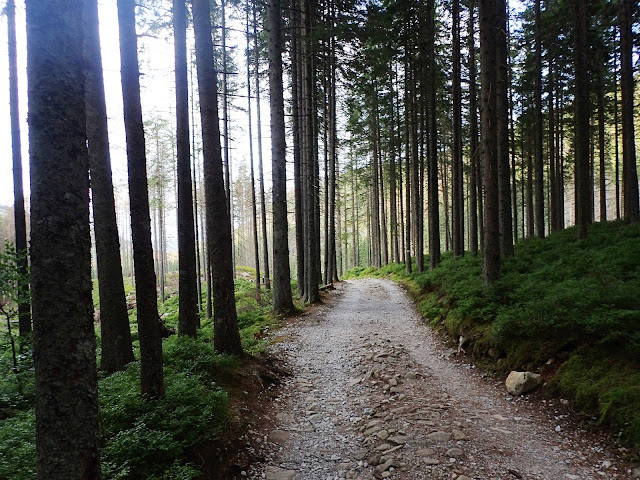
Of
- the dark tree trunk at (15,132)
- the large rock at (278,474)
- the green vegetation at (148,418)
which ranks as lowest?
the large rock at (278,474)

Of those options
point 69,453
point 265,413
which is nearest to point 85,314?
point 69,453

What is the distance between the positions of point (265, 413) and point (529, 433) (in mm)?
3613

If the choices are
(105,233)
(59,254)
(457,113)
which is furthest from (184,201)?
(457,113)

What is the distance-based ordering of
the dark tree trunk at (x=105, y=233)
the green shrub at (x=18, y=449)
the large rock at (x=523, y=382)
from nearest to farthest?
the green shrub at (x=18, y=449) < the large rock at (x=523, y=382) < the dark tree trunk at (x=105, y=233)

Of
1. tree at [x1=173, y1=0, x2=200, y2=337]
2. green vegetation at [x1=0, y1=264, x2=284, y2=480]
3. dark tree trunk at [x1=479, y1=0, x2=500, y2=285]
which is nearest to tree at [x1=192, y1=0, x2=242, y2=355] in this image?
green vegetation at [x1=0, y1=264, x2=284, y2=480]

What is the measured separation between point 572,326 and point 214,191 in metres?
6.43

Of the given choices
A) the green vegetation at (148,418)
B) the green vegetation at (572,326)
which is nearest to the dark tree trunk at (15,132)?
the green vegetation at (148,418)

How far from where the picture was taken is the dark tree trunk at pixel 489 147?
859 centimetres

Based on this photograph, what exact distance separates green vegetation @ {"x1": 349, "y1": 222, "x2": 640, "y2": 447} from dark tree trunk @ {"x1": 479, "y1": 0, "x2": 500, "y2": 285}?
2.19 feet

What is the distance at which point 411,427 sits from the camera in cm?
457

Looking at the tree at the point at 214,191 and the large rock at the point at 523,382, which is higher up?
the tree at the point at 214,191

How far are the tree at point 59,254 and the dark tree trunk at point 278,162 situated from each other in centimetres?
902

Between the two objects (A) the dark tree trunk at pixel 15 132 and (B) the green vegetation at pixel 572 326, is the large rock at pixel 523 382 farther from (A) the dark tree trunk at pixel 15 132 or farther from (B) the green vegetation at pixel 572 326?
(A) the dark tree trunk at pixel 15 132

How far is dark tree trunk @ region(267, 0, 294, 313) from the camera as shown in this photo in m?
10.8
